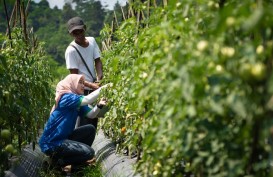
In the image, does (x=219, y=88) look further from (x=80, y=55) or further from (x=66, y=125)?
(x=80, y=55)

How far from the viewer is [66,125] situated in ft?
15.3

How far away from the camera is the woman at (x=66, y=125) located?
4598 millimetres

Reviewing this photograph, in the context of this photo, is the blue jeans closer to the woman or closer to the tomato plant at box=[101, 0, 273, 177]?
the woman

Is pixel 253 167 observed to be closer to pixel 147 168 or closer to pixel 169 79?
pixel 169 79

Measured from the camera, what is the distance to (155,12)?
266cm

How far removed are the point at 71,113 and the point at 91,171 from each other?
572 mm

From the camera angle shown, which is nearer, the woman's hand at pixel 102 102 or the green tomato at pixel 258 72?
the green tomato at pixel 258 72

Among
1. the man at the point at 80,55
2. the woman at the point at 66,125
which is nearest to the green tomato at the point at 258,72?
the woman at the point at 66,125

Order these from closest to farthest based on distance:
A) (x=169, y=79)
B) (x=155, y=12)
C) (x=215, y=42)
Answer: (x=215, y=42) < (x=169, y=79) < (x=155, y=12)

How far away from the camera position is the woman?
460 cm

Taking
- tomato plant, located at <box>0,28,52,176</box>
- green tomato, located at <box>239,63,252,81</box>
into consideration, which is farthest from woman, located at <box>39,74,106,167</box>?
green tomato, located at <box>239,63,252,81</box>

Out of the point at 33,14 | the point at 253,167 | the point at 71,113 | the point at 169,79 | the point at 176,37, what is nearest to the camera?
the point at 253,167

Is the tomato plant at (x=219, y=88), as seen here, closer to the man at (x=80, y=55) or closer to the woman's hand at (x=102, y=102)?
the woman's hand at (x=102, y=102)

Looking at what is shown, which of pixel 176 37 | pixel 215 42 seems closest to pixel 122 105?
pixel 176 37
